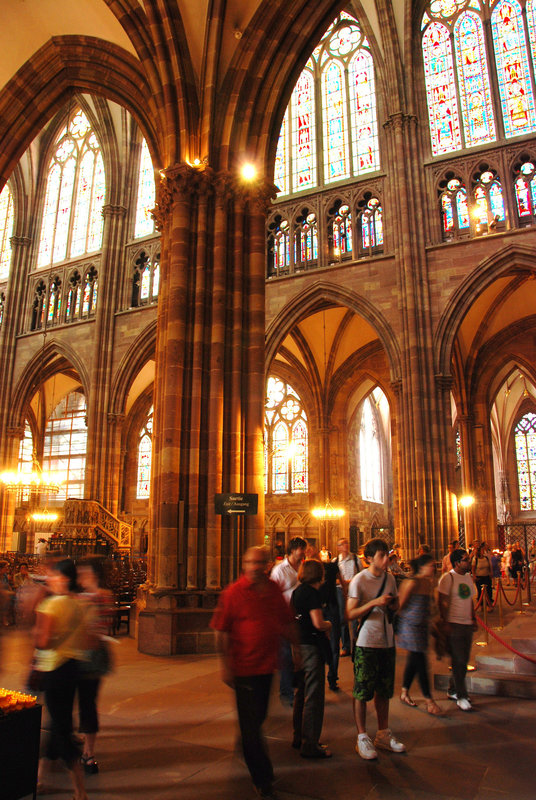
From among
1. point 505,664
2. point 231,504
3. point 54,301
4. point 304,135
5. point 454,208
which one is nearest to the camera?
point 505,664

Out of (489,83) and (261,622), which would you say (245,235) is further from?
(489,83)

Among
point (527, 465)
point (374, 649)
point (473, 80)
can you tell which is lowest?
point (374, 649)

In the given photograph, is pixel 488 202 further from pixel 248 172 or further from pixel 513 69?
pixel 248 172

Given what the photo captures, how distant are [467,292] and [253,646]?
16.4 m

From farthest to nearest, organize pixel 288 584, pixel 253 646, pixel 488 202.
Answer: pixel 488 202
pixel 288 584
pixel 253 646

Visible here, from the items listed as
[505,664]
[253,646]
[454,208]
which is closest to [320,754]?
[253,646]

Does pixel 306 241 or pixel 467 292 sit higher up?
pixel 306 241

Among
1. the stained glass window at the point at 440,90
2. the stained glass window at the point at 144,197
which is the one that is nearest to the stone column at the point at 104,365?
the stained glass window at the point at 144,197

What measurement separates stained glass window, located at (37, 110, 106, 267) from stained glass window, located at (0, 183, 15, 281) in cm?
Answer: 180

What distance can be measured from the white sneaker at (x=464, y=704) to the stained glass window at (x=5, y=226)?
88.5 feet

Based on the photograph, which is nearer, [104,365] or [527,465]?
[104,365]

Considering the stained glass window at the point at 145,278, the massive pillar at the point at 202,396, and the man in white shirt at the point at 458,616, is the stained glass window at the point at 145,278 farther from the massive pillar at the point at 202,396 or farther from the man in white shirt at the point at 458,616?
the man in white shirt at the point at 458,616

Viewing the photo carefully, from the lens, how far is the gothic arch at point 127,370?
23.1 m

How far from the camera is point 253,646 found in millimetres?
3670
